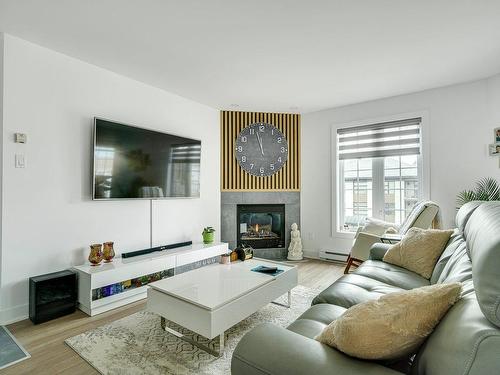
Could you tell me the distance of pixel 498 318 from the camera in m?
0.70

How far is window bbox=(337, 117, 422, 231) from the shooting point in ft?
12.7

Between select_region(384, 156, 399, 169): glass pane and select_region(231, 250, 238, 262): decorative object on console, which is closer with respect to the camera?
select_region(231, 250, 238, 262): decorative object on console

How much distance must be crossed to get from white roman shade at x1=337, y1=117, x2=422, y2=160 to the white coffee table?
8.49 ft

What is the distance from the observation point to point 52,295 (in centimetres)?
240

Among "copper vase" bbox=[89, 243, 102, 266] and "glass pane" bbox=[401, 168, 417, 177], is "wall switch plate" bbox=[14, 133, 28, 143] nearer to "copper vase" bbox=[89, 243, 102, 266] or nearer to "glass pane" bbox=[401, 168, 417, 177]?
"copper vase" bbox=[89, 243, 102, 266]

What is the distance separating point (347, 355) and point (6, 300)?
280cm

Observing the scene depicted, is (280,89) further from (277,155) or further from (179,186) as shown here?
(179,186)

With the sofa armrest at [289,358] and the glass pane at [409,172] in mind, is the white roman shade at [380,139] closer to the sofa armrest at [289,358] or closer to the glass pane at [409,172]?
the glass pane at [409,172]

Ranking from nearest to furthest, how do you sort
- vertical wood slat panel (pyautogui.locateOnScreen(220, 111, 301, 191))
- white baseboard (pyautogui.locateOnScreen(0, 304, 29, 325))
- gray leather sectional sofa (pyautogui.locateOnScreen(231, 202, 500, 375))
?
1. gray leather sectional sofa (pyautogui.locateOnScreen(231, 202, 500, 375))
2. white baseboard (pyautogui.locateOnScreen(0, 304, 29, 325))
3. vertical wood slat panel (pyautogui.locateOnScreen(220, 111, 301, 191))

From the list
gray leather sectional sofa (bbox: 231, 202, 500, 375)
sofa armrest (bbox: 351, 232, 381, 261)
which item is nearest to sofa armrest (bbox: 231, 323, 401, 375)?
gray leather sectional sofa (bbox: 231, 202, 500, 375)

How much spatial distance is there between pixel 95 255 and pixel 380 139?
4003mm

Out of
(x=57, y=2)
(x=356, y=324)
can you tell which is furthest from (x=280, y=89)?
(x=356, y=324)

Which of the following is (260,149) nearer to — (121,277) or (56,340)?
(121,277)

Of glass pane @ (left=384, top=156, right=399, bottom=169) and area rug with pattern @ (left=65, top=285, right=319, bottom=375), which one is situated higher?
glass pane @ (left=384, top=156, right=399, bottom=169)
